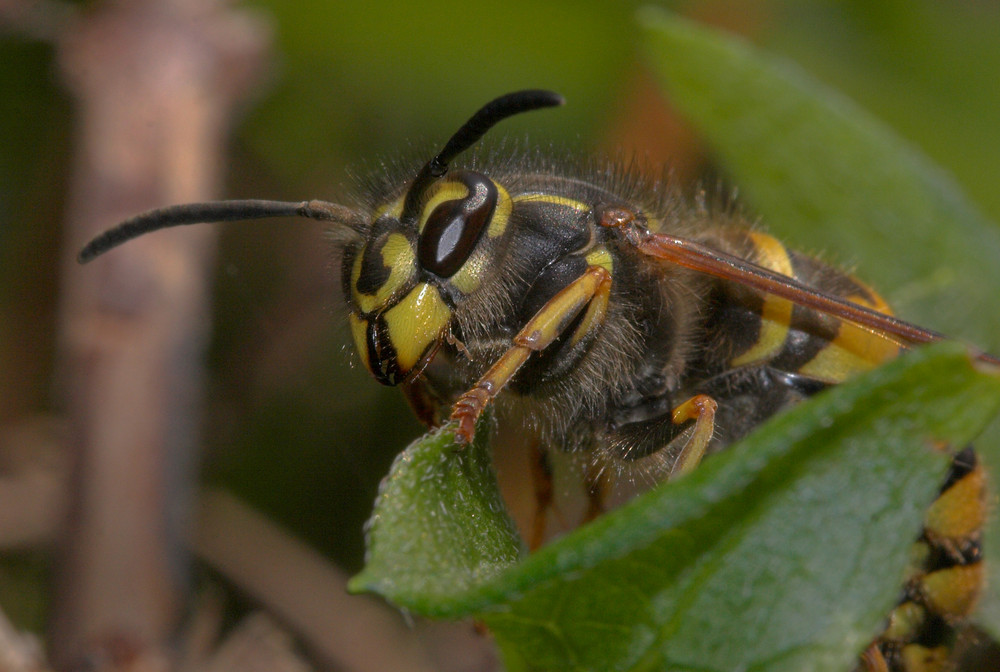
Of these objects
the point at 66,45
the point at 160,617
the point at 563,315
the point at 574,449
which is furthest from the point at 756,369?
the point at 66,45

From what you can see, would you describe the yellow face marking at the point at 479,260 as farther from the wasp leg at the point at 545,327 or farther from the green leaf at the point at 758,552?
the green leaf at the point at 758,552

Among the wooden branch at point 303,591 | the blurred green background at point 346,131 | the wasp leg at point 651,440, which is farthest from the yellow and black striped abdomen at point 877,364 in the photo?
the wooden branch at point 303,591

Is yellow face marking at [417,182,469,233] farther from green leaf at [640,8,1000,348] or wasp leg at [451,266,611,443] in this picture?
green leaf at [640,8,1000,348]

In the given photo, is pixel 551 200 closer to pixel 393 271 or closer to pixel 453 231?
pixel 453 231

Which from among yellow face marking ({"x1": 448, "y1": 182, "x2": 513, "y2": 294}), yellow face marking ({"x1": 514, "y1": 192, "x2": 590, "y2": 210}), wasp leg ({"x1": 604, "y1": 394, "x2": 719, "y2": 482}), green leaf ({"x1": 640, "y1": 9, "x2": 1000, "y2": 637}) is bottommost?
wasp leg ({"x1": 604, "y1": 394, "x2": 719, "y2": 482})

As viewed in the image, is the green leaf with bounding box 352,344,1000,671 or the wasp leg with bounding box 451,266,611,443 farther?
the wasp leg with bounding box 451,266,611,443

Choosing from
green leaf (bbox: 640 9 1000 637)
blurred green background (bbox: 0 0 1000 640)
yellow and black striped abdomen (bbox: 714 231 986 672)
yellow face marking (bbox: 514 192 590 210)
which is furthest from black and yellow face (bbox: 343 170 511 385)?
blurred green background (bbox: 0 0 1000 640)
